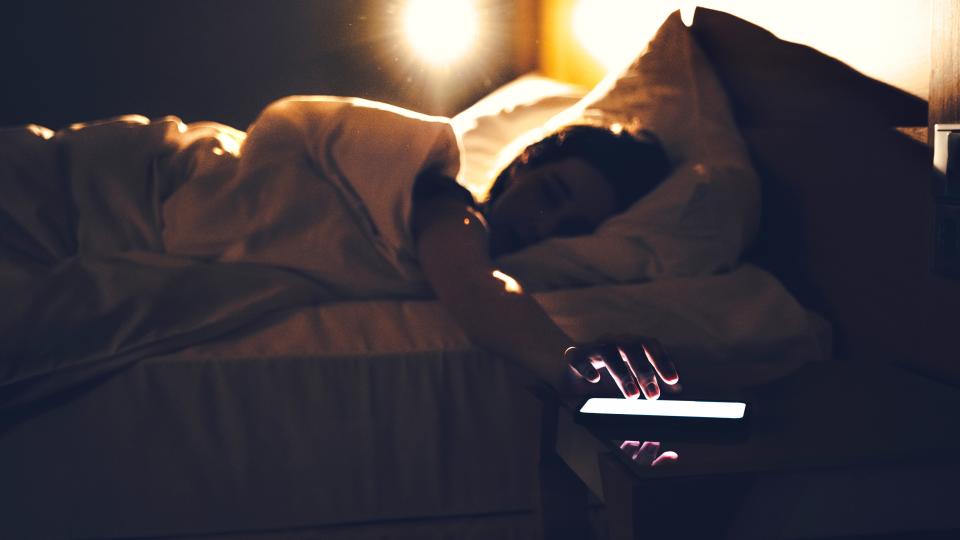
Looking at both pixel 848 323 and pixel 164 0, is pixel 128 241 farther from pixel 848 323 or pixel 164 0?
pixel 164 0

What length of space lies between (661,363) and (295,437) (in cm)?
45

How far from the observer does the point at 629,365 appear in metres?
0.71

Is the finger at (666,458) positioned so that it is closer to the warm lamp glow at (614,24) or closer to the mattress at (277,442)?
the mattress at (277,442)

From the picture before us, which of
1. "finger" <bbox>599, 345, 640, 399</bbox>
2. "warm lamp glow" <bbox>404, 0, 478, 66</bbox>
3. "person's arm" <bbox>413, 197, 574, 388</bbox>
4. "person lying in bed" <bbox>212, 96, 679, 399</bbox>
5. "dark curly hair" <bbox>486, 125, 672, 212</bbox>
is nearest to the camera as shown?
"finger" <bbox>599, 345, 640, 399</bbox>

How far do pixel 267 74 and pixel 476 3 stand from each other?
683 millimetres

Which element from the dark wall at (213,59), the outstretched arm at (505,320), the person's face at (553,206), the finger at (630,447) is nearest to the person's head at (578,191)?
the person's face at (553,206)

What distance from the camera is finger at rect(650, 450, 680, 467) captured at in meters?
0.58

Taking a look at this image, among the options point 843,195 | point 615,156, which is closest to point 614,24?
point 615,156

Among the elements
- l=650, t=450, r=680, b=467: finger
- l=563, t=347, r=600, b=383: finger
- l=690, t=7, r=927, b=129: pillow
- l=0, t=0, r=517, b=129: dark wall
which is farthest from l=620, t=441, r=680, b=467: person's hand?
l=0, t=0, r=517, b=129: dark wall

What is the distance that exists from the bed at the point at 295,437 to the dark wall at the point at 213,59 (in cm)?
162

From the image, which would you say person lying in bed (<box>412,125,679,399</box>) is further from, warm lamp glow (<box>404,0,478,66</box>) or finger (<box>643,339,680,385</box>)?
warm lamp glow (<box>404,0,478,66</box>)

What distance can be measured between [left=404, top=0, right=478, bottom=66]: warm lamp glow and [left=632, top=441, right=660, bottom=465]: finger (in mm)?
2073

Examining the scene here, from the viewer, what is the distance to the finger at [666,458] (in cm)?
58

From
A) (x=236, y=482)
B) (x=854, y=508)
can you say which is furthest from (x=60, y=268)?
(x=854, y=508)
